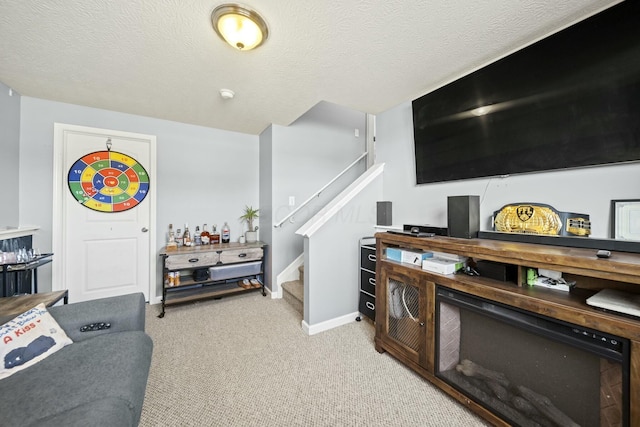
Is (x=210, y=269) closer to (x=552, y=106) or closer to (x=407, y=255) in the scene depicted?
(x=407, y=255)

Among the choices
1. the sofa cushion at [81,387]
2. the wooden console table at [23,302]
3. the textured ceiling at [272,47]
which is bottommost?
the sofa cushion at [81,387]

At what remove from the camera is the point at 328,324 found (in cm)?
222

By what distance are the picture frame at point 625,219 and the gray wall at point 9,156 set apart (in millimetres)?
4343

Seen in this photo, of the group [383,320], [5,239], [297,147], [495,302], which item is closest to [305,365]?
[383,320]

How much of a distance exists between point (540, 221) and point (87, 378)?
94.1 inches

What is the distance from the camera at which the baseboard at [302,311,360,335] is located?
7.03ft

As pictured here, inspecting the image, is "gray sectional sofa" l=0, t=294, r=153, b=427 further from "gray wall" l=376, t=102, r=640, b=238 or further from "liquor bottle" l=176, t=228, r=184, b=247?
"gray wall" l=376, t=102, r=640, b=238

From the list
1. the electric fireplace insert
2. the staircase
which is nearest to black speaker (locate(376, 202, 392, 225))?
the electric fireplace insert

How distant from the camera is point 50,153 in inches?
94.4

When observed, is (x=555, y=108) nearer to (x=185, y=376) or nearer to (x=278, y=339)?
(x=278, y=339)

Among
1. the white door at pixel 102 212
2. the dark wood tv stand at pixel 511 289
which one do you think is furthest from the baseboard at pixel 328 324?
the white door at pixel 102 212

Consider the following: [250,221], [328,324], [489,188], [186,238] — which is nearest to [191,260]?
[186,238]

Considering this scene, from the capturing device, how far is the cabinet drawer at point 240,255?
2.77 meters

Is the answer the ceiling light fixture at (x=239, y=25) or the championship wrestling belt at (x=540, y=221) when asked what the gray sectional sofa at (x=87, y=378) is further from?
the championship wrestling belt at (x=540, y=221)
